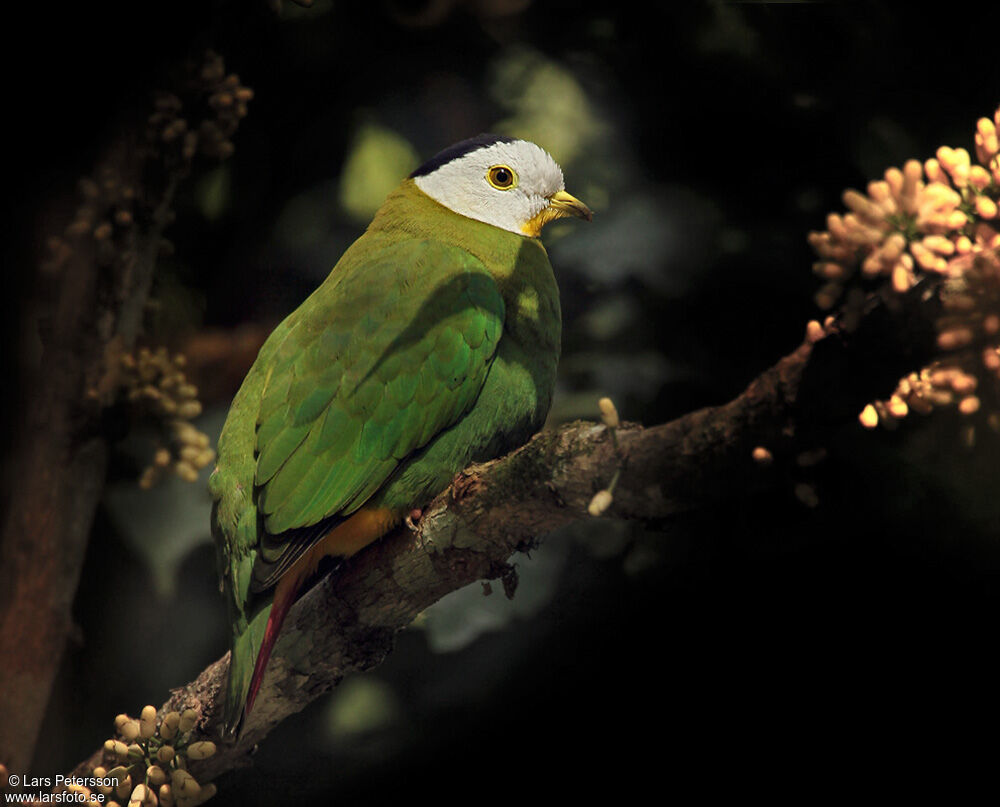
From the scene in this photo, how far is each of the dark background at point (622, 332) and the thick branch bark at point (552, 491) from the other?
0.20ft

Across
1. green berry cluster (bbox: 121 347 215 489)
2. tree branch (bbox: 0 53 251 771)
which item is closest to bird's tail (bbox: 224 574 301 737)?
green berry cluster (bbox: 121 347 215 489)

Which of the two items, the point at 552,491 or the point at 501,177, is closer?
the point at 552,491

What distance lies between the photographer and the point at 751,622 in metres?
0.94

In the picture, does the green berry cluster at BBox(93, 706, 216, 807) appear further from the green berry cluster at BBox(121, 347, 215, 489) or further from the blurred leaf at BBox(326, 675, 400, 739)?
the green berry cluster at BBox(121, 347, 215, 489)

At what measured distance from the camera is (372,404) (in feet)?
3.29

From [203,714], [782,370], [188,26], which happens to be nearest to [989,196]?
[782,370]

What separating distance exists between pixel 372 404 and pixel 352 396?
0.02 metres

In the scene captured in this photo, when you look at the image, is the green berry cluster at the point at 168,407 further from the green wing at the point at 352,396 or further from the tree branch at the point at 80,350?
the green wing at the point at 352,396

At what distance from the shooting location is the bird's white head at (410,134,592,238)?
113 centimetres

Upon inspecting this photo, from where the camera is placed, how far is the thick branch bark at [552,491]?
2.02 feet

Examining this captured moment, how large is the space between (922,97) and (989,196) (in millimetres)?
341

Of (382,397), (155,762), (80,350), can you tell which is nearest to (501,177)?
(382,397)

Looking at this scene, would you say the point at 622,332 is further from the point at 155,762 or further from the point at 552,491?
the point at 155,762

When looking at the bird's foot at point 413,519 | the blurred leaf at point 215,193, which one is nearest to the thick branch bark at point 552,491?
the bird's foot at point 413,519
